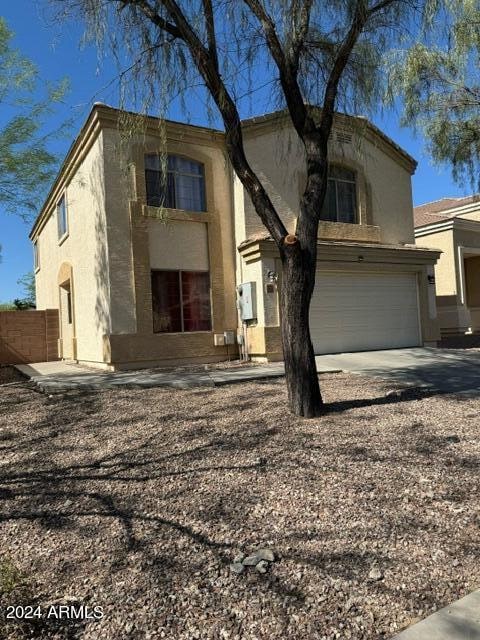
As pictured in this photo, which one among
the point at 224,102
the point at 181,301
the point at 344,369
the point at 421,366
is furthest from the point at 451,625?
the point at 181,301

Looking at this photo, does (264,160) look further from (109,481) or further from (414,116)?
(109,481)

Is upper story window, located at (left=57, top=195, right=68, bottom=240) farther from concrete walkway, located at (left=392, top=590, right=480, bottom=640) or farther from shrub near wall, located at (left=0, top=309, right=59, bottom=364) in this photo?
concrete walkway, located at (left=392, top=590, right=480, bottom=640)

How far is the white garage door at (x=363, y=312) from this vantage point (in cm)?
1400

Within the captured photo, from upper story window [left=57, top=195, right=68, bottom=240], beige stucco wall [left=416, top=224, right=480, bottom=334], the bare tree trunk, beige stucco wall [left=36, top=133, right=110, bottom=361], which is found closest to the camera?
the bare tree trunk

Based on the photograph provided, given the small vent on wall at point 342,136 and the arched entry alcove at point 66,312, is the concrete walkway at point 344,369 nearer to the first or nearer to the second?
the arched entry alcove at point 66,312

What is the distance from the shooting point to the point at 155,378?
34.6 feet

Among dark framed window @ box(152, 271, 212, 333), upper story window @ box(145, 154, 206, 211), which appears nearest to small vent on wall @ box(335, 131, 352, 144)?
upper story window @ box(145, 154, 206, 211)

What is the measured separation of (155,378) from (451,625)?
8.49 m


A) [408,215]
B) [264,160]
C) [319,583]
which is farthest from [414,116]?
[319,583]

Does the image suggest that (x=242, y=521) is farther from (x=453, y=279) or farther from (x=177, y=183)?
(x=453, y=279)

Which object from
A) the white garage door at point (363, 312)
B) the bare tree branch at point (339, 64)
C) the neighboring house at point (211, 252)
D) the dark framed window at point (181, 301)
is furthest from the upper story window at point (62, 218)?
the bare tree branch at point (339, 64)

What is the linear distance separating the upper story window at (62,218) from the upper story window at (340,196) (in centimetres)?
860

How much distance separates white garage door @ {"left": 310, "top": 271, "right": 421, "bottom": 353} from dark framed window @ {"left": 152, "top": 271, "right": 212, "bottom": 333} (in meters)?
2.97

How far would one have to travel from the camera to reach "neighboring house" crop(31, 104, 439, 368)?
494 inches
